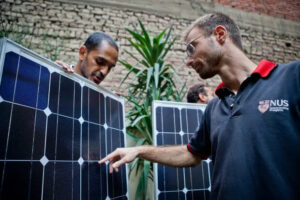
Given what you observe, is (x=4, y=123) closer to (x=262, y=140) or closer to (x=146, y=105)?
(x=262, y=140)

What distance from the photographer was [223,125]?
1278 millimetres

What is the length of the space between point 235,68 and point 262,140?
1.89 ft

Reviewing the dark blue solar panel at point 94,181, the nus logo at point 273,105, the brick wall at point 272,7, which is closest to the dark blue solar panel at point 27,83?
the dark blue solar panel at point 94,181

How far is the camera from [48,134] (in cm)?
107

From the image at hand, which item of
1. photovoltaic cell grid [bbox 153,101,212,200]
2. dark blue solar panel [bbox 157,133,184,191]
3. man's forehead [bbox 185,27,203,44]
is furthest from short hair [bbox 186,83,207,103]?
man's forehead [bbox 185,27,203,44]

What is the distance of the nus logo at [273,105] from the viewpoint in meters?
1.07

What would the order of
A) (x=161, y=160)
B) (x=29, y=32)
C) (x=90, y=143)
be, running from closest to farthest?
1. (x=90, y=143)
2. (x=161, y=160)
3. (x=29, y=32)

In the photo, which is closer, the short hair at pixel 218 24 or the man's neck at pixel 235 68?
the man's neck at pixel 235 68

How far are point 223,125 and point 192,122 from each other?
3.36 ft

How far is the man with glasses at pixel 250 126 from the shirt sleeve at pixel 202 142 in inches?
1.3

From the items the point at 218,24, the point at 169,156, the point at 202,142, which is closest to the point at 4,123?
the point at 169,156

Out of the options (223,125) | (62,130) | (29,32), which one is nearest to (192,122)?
(223,125)

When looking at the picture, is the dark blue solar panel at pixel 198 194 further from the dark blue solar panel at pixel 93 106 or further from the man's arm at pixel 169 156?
the dark blue solar panel at pixel 93 106

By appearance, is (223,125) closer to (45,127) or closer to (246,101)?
(246,101)
